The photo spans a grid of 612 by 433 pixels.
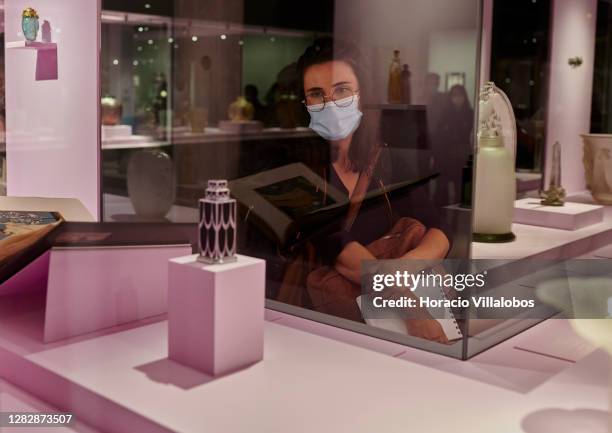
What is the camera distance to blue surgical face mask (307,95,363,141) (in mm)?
1997

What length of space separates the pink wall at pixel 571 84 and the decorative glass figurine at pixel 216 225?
2.54m

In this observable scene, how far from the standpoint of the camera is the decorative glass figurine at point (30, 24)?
300 centimetres

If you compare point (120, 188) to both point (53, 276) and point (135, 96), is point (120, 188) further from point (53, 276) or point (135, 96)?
point (53, 276)

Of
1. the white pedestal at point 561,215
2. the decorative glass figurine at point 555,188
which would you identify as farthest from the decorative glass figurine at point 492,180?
the decorative glass figurine at point 555,188

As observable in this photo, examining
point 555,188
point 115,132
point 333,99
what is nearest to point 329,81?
point 333,99

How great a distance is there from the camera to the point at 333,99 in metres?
2.07

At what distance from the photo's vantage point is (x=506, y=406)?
5.01 ft

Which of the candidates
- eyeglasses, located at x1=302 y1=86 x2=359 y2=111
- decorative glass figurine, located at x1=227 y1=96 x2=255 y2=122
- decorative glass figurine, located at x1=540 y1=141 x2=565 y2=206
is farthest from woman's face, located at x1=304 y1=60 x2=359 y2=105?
decorative glass figurine, located at x1=540 y1=141 x2=565 y2=206

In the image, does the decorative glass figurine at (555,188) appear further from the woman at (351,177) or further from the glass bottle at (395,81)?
the glass bottle at (395,81)

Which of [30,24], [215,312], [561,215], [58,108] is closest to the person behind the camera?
[215,312]

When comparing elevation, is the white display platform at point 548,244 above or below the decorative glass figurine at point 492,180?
below

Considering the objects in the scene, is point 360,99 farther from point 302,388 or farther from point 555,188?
point 555,188

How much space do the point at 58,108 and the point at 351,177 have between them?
5.50 ft

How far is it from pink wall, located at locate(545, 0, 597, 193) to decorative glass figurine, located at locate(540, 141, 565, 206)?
6cm
